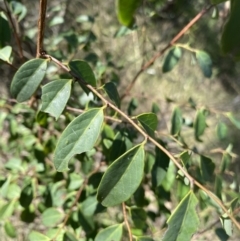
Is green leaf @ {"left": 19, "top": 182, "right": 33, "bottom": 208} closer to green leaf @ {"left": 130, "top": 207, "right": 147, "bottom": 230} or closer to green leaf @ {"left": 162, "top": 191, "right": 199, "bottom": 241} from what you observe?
green leaf @ {"left": 130, "top": 207, "right": 147, "bottom": 230}

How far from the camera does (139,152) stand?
0.80 meters

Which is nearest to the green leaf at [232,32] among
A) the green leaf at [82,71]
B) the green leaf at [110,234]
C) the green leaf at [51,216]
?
the green leaf at [82,71]

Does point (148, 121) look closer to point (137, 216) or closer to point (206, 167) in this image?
point (206, 167)

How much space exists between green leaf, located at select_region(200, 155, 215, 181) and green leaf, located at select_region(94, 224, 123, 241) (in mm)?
208

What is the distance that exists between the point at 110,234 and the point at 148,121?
280 millimetres

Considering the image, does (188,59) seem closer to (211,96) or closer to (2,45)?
(211,96)

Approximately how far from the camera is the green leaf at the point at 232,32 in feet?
2.05

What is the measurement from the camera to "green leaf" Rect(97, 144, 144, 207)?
2.54ft

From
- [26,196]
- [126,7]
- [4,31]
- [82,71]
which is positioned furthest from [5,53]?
[26,196]

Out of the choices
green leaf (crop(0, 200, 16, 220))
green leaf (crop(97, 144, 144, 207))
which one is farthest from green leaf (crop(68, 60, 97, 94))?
green leaf (crop(0, 200, 16, 220))

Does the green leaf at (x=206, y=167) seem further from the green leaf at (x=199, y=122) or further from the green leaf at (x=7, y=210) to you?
the green leaf at (x=7, y=210)

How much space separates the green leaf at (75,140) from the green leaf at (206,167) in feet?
0.98

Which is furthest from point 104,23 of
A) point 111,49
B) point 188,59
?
point 188,59

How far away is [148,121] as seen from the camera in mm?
839
